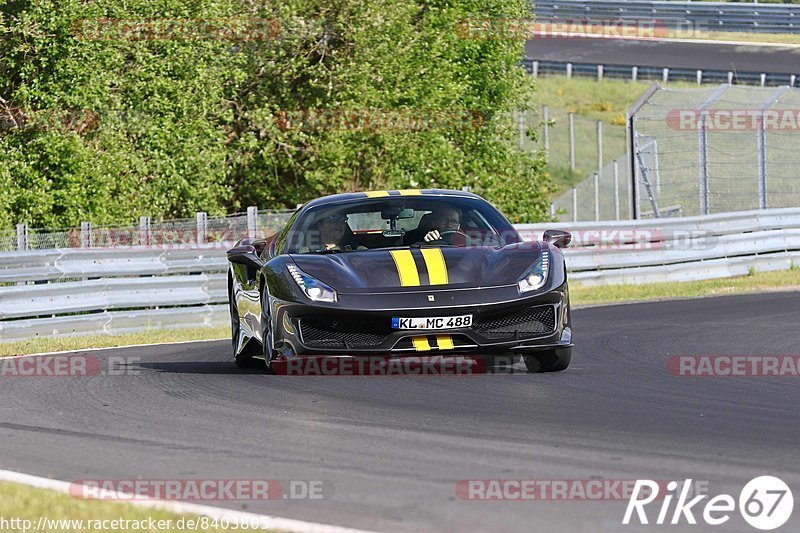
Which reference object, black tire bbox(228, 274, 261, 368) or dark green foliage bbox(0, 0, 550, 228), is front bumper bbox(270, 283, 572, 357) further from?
dark green foliage bbox(0, 0, 550, 228)

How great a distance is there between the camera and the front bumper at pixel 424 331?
340 inches

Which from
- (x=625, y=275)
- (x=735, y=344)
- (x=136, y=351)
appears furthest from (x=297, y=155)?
(x=735, y=344)

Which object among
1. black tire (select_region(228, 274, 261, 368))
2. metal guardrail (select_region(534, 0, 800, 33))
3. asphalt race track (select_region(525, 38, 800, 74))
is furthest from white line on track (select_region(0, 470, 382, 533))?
metal guardrail (select_region(534, 0, 800, 33))

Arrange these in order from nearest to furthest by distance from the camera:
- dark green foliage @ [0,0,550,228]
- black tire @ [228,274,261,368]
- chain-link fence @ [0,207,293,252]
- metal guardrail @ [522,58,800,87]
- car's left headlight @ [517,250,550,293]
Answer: car's left headlight @ [517,250,550,293]
black tire @ [228,274,261,368]
chain-link fence @ [0,207,293,252]
dark green foliage @ [0,0,550,228]
metal guardrail @ [522,58,800,87]

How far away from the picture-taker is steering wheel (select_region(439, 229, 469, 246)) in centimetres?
966

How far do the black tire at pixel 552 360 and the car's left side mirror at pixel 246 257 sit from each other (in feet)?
6.67

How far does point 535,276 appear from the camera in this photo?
8.98 metres

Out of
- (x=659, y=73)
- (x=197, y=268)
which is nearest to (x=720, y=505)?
(x=197, y=268)

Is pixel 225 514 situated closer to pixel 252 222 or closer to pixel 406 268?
pixel 406 268

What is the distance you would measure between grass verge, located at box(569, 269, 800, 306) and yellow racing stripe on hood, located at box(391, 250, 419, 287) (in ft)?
28.9

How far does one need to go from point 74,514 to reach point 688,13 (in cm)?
4555

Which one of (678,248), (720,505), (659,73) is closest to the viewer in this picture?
(720,505)

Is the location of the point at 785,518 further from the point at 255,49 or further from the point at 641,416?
the point at 255,49

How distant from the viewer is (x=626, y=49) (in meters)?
48.5
